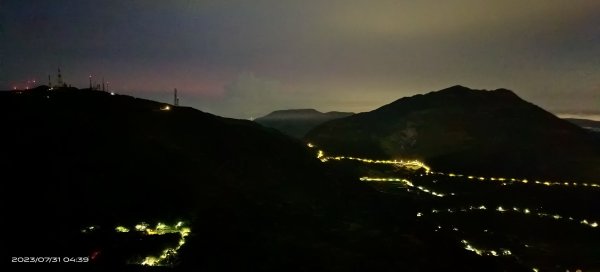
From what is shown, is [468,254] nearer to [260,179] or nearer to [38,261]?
[260,179]

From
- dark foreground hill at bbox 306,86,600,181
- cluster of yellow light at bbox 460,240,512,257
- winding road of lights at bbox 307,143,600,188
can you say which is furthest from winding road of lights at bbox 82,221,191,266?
dark foreground hill at bbox 306,86,600,181

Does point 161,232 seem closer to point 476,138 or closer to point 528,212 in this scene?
point 528,212

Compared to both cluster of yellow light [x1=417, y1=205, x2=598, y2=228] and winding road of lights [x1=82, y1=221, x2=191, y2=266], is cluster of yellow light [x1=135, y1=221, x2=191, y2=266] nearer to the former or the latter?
winding road of lights [x1=82, y1=221, x2=191, y2=266]

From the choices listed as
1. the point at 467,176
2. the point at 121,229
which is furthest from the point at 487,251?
the point at 467,176

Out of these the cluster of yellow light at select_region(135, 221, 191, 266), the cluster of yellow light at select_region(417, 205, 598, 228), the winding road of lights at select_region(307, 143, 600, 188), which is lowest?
the cluster of yellow light at select_region(417, 205, 598, 228)

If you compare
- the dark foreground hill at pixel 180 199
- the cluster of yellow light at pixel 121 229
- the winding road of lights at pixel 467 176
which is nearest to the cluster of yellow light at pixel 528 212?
the dark foreground hill at pixel 180 199

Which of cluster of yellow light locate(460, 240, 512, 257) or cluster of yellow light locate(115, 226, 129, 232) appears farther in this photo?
cluster of yellow light locate(460, 240, 512, 257)

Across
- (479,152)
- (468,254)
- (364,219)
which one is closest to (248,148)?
(364,219)
